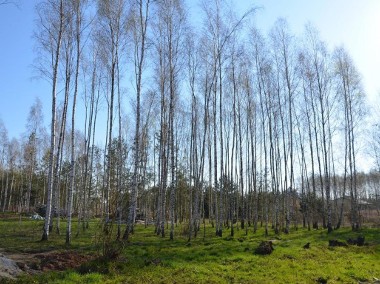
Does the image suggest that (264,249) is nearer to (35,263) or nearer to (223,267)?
(223,267)

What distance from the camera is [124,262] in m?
9.12

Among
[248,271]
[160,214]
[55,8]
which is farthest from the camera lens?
[160,214]

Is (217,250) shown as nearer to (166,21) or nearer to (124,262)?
(124,262)

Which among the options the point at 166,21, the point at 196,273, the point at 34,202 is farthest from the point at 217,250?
the point at 34,202

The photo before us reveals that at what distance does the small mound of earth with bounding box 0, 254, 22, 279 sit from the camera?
789 cm

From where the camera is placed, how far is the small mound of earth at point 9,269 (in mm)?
7891

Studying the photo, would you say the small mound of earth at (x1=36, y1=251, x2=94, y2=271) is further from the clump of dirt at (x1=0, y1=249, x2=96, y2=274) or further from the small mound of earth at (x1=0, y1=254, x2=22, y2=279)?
the small mound of earth at (x1=0, y1=254, x2=22, y2=279)

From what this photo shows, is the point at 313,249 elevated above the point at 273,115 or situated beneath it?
situated beneath

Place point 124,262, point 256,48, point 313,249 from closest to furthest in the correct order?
point 124,262, point 313,249, point 256,48

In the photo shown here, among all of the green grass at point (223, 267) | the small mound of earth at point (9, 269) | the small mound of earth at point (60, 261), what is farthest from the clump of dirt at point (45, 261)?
the green grass at point (223, 267)

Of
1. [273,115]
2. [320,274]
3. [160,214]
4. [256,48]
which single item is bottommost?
[320,274]

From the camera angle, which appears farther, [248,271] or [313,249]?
[313,249]

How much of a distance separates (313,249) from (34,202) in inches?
1968

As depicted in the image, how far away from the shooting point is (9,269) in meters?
8.46
